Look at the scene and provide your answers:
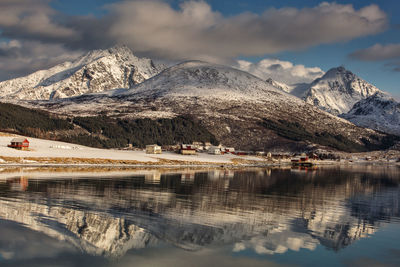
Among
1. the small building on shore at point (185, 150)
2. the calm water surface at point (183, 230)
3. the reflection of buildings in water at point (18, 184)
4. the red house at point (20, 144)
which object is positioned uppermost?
the small building on shore at point (185, 150)

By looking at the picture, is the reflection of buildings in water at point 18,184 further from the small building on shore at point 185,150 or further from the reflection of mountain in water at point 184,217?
the small building on shore at point 185,150

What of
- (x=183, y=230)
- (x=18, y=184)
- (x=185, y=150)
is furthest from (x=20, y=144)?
(x=183, y=230)

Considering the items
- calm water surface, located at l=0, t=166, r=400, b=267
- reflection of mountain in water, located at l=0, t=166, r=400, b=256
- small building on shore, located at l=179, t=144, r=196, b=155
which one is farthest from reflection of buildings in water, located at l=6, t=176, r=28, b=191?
small building on shore, located at l=179, t=144, r=196, b=155

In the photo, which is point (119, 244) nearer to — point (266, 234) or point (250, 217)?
point (266, 234)

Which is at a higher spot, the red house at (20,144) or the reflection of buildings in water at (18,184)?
the red house at (20,144)

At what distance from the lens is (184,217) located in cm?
3578

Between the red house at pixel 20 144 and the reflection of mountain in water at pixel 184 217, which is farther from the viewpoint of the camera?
the red house at pixel 20 144

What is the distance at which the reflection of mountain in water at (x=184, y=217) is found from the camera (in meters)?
27.8

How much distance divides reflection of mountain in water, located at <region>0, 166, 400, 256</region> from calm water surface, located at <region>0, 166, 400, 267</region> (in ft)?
0.24

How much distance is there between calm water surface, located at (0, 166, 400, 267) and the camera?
78.6 feet

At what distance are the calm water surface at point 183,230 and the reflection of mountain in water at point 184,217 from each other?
74 millimetres

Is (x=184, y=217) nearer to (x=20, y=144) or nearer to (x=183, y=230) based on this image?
(x=183, y=230)

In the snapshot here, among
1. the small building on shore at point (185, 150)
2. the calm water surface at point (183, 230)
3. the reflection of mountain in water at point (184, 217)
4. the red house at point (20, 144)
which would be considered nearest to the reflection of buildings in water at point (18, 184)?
the reflection of mountain in water at point (184, 217)

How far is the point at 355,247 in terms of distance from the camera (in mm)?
28938
